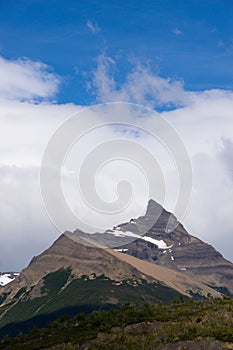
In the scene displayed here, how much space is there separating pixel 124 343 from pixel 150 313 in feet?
76.5

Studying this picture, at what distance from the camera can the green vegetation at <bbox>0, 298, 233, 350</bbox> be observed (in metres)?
66.8

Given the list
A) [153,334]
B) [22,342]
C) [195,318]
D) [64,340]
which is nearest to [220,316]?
[195,318]

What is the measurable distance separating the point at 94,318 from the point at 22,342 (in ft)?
44.5

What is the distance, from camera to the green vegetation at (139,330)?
2628 inches

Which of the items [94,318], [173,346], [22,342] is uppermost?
[94,318]

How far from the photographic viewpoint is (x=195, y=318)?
260 feet

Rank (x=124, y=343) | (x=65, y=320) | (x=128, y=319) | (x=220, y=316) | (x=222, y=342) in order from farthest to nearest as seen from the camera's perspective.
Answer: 1. (x=65, y=320)
2. (x=128, y=319)
3. (x=220, y=316)
4. (x=124, y=343)
5. (x=222, y=342)

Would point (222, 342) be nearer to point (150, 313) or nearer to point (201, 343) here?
point (201, 343)

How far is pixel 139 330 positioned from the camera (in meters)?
76.2

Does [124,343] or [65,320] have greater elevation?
[65,320]

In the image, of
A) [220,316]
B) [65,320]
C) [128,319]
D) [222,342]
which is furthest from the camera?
[65,320]

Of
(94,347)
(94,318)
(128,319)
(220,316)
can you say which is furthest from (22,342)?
(220,316)

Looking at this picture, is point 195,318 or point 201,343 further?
point 195,318

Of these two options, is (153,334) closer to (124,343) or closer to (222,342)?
(124,343)
